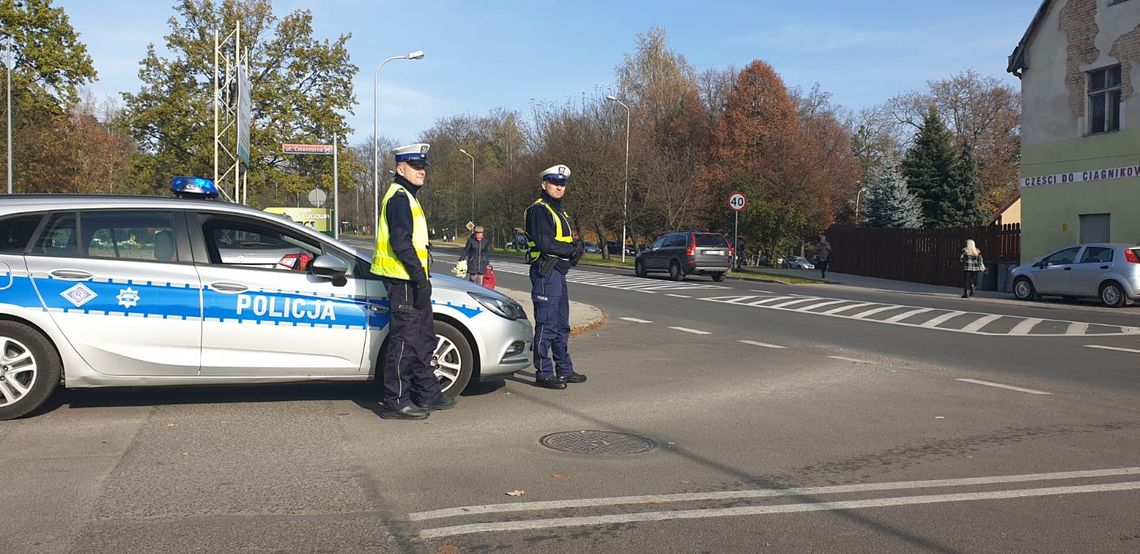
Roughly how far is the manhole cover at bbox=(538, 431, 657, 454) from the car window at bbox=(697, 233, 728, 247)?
76.1 feet

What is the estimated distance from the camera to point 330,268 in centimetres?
691

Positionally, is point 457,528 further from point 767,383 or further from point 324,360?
point 767,383

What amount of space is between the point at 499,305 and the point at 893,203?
169 feet

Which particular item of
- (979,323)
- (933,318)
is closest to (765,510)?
(979,323)

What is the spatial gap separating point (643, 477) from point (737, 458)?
2.59 feet

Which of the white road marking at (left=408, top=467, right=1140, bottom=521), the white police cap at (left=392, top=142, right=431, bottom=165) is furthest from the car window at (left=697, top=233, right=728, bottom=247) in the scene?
the white road marking at (left=408, top=467, right=1140, bottom=521)

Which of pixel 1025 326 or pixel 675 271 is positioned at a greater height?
pixel 675 271

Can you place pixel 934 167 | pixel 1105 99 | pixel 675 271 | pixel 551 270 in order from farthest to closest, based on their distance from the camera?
pixel 934 167 < pixel 675 271 < pixel 1105 99 < pixel 551 270

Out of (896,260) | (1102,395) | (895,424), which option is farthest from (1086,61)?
(895,424)

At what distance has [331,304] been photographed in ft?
22.8

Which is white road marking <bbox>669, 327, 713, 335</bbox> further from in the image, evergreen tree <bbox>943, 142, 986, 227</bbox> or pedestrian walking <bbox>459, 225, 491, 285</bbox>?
evergreen tree <bbox>943, 142, 986, 227</bbox>

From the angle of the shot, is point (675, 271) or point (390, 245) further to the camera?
point (675, 271)

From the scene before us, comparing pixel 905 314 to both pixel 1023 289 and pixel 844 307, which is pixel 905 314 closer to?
pixel 844 307

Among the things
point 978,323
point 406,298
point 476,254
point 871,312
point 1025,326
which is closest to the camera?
point 406,298
